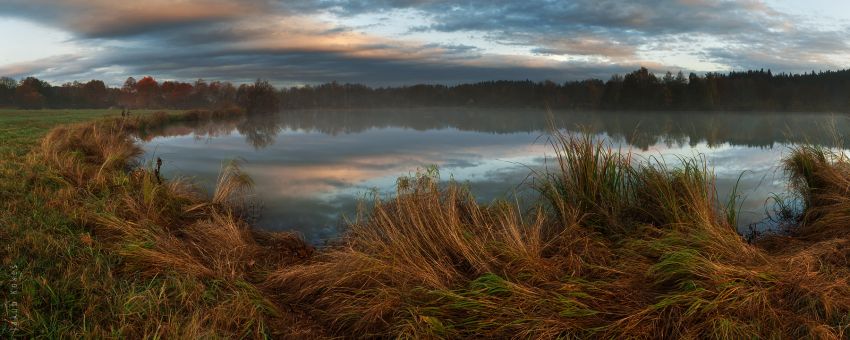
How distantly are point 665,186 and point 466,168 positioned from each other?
7.92 metres

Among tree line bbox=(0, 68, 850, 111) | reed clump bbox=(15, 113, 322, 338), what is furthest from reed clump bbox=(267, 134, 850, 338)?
tree line bbox=(0, 68, 850, 111)

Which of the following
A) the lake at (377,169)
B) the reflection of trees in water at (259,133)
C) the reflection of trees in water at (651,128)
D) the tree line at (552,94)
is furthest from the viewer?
the tree line at (552,94)

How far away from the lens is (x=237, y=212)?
321 inches

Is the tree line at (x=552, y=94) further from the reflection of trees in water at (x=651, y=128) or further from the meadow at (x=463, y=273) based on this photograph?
the meadow at (x=463, y=273)

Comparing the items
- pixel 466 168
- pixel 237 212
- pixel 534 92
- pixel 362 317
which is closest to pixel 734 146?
pixel 466 168

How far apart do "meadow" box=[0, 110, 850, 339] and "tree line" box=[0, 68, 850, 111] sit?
43709 mm

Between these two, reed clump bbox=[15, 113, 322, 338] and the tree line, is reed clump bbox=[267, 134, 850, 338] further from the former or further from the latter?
the tree line

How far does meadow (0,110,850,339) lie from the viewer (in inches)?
127

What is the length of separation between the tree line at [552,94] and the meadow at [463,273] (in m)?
43.7

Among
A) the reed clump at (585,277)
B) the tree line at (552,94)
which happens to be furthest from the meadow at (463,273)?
the tree line at (552,94)

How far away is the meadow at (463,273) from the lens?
323 centimetres

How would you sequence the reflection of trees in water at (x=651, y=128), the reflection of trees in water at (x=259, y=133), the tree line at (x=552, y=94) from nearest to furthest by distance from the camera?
the reflection of trees in water at (x=651, y=128) < the reflection of trees in water at (x=259, y=133) < the tree line at (x=552, y=94)

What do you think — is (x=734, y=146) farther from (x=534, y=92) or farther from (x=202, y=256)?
(x=534, y=92)

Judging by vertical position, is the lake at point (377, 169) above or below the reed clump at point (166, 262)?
below
